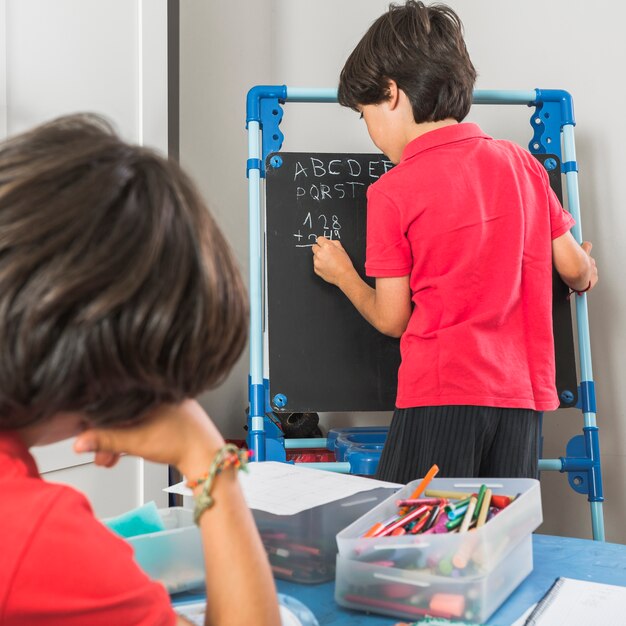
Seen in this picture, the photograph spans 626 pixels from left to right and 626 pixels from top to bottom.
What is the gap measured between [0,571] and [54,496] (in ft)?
→ 0.15

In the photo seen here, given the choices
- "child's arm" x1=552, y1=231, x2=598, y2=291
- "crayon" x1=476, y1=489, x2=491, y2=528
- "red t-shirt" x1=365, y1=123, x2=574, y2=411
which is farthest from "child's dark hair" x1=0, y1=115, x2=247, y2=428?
"child's arm" x1=552, y1=231, x2=598, y2=291

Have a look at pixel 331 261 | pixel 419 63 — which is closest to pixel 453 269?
pixel 419 63

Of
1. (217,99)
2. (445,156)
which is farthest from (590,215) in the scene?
(217,99)

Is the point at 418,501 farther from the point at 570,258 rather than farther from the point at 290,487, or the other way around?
the point at 570,258

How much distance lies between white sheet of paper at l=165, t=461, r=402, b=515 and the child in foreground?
0.72 feet

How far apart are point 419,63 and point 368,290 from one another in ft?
1.70

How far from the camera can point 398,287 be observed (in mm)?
1423

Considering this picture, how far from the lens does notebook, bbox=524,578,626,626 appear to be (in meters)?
0.60

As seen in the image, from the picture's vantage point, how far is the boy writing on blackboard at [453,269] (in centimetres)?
133

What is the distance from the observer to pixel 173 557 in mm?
634

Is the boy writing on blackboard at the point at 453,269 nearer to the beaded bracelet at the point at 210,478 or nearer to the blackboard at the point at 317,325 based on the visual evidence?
the blackboard at the point at 317,325

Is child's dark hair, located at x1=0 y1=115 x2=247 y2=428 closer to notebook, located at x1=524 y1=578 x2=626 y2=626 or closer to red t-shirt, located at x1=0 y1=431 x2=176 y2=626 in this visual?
red t-shirt, located at x1=0 y1=431 x2=176 y2=626

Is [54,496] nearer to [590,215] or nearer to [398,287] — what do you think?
[398,287]

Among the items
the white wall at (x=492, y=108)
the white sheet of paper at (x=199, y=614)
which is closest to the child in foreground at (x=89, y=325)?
the white sheet of paper at (x=199, y=614)
